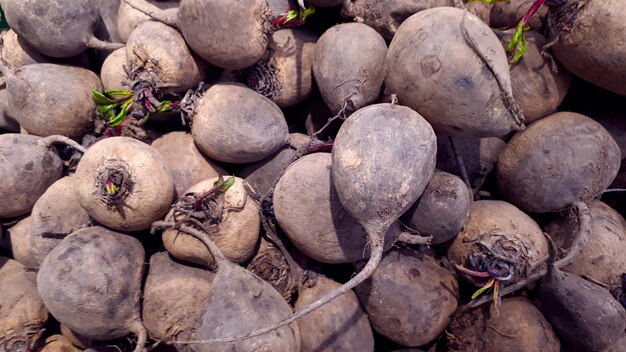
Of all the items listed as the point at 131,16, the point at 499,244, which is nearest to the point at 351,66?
the point at 499,244

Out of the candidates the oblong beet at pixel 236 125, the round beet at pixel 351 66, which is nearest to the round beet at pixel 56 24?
the oblong beet at pixel 236 125

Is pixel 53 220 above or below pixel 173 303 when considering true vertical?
above

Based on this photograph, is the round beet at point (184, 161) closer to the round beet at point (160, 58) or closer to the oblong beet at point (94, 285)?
the round beet at point (160, 58)

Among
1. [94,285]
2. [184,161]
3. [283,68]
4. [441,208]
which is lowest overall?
[94,285]

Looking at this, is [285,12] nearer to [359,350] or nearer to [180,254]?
[180,254]

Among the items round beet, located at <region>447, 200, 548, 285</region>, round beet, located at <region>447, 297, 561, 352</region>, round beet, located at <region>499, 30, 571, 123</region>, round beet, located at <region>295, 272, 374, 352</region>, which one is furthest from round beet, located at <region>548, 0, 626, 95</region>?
round beet, located at <region>295, 272, 374, 352</region>

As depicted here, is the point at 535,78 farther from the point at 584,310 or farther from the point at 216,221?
the point at 216,221
